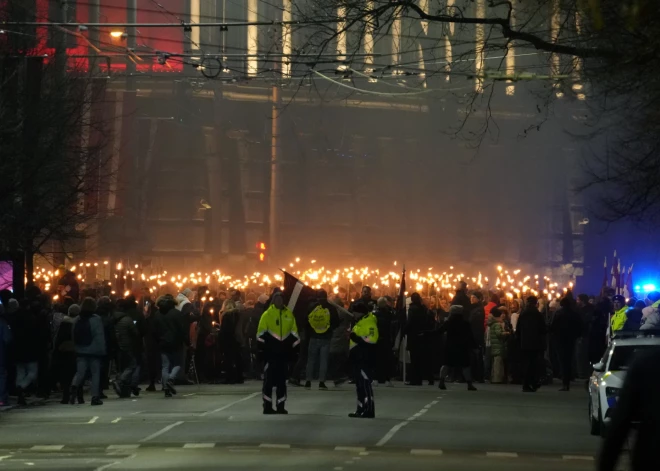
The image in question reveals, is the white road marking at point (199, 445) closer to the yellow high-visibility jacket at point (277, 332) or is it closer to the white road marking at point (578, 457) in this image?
the white road marking at point (578, 457)

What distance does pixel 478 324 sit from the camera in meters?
31.4

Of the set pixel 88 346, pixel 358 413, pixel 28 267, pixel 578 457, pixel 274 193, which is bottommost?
pixel 578 457

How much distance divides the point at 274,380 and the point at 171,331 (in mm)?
5109

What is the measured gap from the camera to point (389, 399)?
25.2 metres

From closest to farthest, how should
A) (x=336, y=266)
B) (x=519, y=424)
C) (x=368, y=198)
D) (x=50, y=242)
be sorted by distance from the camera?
(x=519, y=424)
(x=50, y=242)
(x=336, y=266)
(x=368, y=198)

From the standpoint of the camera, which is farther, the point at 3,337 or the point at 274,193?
the point at 274,193

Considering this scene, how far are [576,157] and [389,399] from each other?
151 feet

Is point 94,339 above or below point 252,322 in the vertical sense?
below

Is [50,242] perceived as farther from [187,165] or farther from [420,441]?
[420,441]

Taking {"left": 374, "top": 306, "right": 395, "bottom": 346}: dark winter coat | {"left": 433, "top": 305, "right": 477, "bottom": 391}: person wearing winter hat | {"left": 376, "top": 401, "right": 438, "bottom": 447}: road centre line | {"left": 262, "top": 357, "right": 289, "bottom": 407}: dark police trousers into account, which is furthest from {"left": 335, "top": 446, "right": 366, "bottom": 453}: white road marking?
{"left": 374, "top": 306, "right": 395, "bottom": 346}: dark winter coat

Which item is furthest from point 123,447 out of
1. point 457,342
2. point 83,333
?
point 457,342

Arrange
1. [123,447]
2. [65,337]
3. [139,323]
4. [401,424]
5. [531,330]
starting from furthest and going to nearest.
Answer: [531,330] → [139,323] → [65,337] → [401,424] → [123,447]

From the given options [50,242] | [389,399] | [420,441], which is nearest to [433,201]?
[50,242]

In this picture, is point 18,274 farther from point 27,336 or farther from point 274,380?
point 274,380
